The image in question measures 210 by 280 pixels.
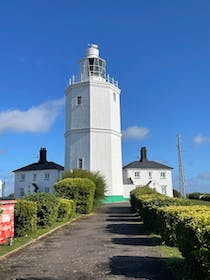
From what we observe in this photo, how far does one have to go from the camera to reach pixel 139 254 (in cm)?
936

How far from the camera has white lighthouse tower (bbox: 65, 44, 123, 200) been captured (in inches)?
1699

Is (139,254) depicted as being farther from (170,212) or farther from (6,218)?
(6,218)

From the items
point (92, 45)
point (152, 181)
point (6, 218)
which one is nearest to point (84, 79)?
point (92, 45)

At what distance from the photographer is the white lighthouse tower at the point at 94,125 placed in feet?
142

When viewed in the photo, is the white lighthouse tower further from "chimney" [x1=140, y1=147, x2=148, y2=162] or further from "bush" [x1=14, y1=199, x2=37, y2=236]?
"bush" [x1=14, y1=199, x2=37, y2=236]

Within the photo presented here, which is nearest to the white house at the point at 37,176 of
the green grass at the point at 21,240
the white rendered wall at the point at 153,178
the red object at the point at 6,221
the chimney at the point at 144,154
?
the white rendered wall at the point at 153,178

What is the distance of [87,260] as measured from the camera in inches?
342

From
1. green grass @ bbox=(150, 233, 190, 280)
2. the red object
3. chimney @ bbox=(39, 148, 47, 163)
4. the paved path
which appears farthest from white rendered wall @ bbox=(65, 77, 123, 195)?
green grass @ bbox=(150, 233, 190, 280)

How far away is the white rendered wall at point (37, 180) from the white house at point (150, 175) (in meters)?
12.8

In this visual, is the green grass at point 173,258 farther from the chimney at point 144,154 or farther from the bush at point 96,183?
the chimney at point 144,154

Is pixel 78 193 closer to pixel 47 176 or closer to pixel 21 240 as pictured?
pixel 21 240

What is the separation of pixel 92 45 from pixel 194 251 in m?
44.4

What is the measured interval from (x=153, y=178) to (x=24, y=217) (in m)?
50.6

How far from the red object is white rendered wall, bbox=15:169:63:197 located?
47195 millimetres
